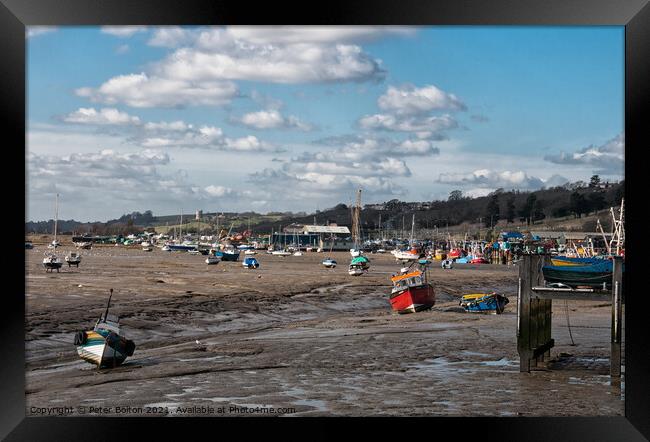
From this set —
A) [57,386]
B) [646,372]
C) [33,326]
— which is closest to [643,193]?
[646,372]

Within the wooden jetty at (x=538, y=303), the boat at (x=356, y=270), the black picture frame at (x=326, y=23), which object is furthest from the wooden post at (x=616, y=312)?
the boat at (x=356, y=270)

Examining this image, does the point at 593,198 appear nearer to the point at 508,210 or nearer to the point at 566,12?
the point at 508,210

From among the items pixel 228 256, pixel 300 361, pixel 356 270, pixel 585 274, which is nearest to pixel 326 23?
pixel 585 274

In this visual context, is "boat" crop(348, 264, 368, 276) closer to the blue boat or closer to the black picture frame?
the blue boat

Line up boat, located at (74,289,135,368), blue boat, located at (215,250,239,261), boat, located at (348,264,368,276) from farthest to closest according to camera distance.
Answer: blue boat, located at (215,250,239,261), boat, located at (348,264,368,276), boat, located at (74,289,135,368)

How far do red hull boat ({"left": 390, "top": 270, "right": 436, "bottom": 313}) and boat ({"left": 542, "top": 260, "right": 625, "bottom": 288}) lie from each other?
14696 mm

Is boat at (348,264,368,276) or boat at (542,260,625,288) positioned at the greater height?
boat at (542,260,625,288)

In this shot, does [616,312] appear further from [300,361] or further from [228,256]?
[228,256]

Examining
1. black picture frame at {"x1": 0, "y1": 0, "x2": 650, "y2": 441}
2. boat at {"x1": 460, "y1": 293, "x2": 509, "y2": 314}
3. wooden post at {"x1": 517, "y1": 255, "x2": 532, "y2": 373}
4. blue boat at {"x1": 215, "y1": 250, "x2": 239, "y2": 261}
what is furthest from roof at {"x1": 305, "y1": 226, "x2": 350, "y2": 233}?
black picture frame at {"x1": 0, "y1": 0, "x2": 650, "y2": 441}

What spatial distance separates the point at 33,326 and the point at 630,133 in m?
17.0

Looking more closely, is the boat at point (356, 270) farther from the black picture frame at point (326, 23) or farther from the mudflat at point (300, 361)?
the black picture frame at point (326, 23)

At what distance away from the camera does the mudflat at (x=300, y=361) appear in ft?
43.5

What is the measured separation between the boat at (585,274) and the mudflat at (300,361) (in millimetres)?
1850

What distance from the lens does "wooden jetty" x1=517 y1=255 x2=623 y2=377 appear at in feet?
47.2
